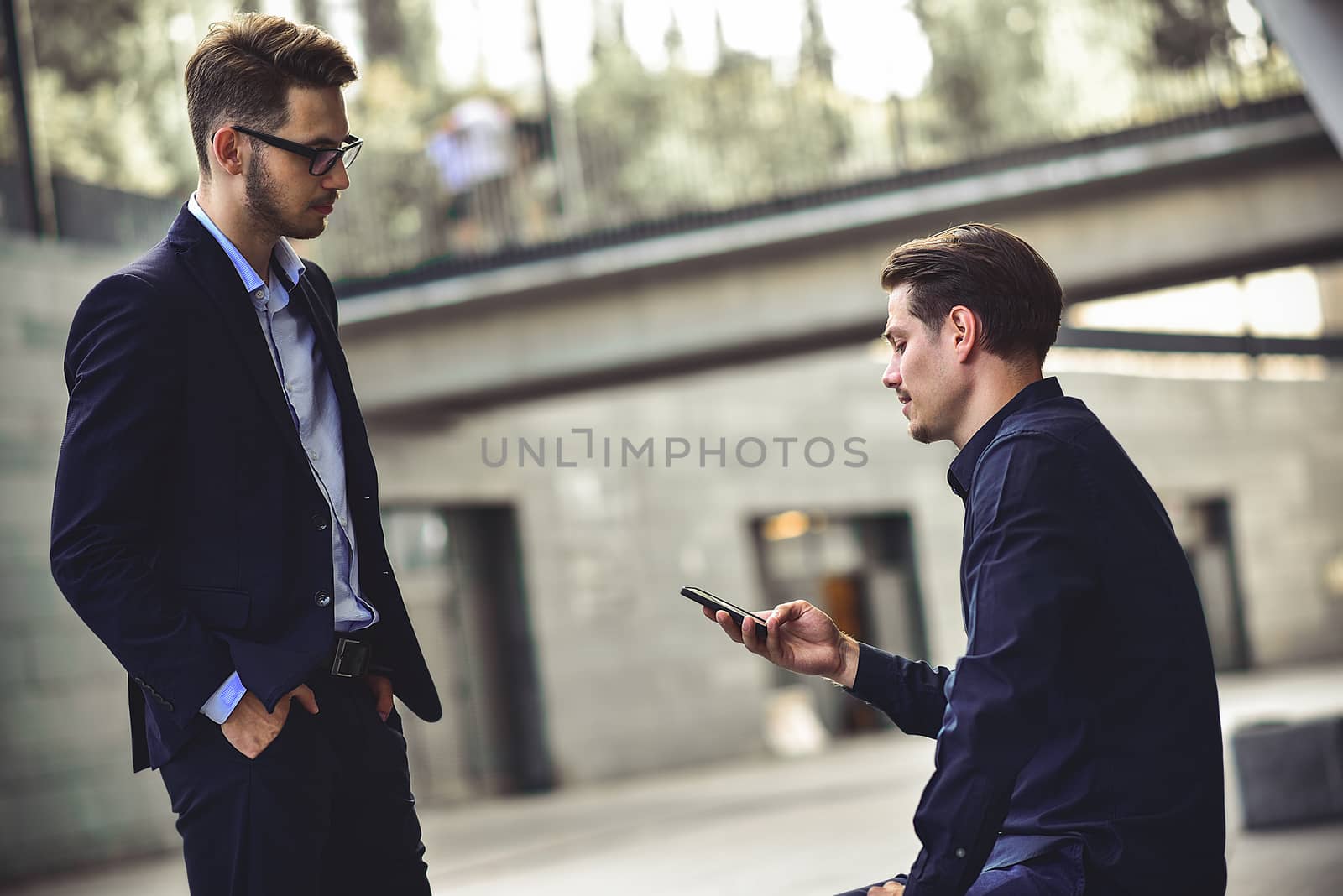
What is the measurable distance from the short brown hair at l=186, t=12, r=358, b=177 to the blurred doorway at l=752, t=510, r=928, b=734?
18.0m

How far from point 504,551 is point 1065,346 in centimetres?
1197

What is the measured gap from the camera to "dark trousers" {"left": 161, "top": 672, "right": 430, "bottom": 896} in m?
2.38

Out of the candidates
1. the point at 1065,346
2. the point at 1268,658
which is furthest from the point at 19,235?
the point at 1268,658

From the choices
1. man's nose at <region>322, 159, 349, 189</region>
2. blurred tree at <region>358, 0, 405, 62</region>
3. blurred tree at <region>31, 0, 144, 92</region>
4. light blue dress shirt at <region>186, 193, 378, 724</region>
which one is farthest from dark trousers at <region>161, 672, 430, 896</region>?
blurred tree at <region>31, 0, 144, 92</region>

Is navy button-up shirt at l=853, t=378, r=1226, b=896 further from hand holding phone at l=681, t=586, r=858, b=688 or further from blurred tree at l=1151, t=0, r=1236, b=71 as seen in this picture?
blurred tree at l=1151, t=0, r=1236, b=71

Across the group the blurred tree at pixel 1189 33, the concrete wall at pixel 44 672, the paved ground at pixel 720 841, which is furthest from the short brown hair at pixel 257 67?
the blurred tree at pixel 1189 33

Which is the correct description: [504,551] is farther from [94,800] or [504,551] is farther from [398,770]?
[398,770]

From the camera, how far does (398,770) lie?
270 centimetres

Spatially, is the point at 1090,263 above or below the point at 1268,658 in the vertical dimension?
above

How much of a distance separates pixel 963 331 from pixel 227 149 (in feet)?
4.26

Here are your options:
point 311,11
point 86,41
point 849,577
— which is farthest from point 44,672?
point 849,577

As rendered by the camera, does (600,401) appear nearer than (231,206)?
No

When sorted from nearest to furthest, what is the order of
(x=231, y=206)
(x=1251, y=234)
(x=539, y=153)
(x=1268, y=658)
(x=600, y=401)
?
(x=231, y=206)
(x=1251, y=234)
(x=539, y=153)
(x=600, y=401)
(x=1268, y=658)

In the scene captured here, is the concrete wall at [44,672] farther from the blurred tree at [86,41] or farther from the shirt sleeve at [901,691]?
the blurred tree at [86,41]
